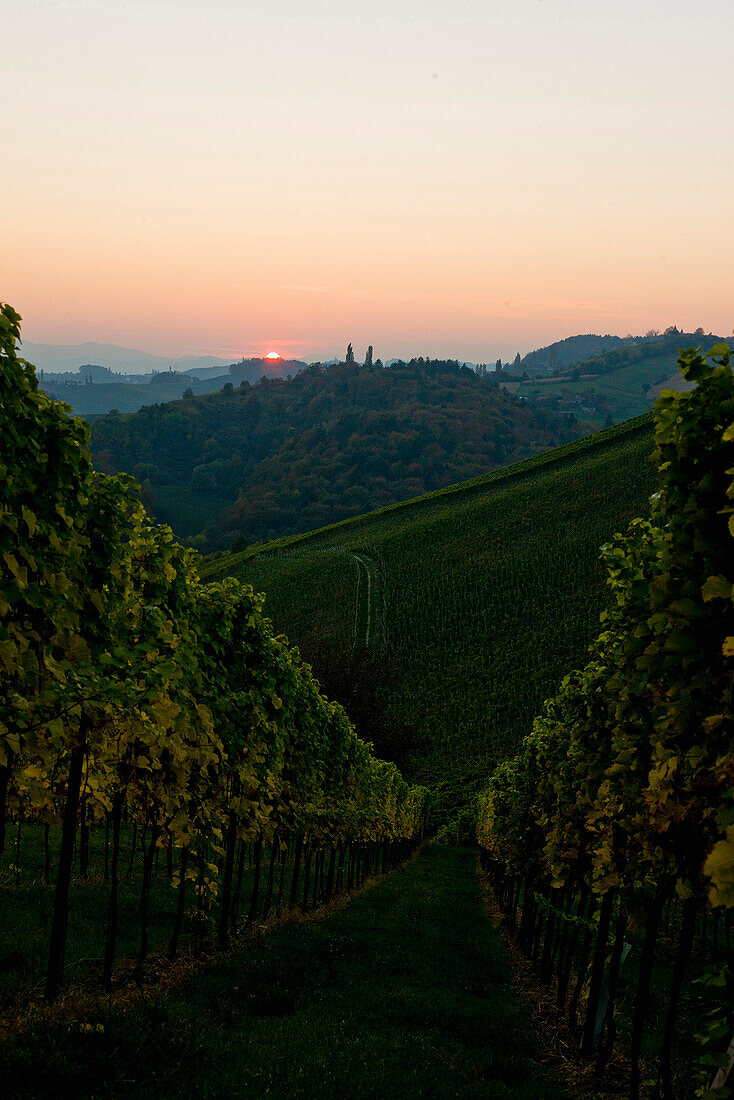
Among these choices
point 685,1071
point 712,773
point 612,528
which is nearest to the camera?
point 712,773

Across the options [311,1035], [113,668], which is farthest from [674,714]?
[311,1035]

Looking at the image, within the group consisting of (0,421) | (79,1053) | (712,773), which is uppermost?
(0,421)

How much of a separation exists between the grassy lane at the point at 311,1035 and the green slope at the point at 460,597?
170 feet

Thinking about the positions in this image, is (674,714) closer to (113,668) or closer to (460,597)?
(113,668)

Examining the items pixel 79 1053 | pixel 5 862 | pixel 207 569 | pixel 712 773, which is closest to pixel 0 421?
pixel 79 1053

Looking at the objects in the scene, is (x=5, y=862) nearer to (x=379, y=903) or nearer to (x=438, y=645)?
(x=379, y=903)

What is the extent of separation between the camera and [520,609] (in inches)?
3868

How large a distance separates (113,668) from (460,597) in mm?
96452

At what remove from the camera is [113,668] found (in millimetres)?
9562

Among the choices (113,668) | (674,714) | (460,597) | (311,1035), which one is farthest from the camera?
(460,597)

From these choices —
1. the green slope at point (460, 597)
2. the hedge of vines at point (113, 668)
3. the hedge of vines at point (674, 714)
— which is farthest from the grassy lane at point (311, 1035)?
the green slope at point (460, 597)

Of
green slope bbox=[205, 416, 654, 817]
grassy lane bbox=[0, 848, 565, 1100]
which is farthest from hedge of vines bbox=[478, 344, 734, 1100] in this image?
green slope bbox=[205, 416, 654, 817]

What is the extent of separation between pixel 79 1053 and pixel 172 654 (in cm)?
561

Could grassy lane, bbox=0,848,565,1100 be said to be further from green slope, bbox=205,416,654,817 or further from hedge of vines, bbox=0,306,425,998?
green slope, bbox=205,416,654,817
